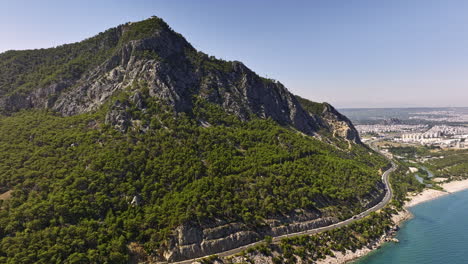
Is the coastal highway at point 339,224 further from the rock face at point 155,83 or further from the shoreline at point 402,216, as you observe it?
the rock face at point 155,83

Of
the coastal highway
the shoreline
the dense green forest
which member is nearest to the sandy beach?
the shoreline

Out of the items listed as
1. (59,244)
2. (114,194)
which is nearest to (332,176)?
(114,194)

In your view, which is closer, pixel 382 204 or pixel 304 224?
pixel 304 224

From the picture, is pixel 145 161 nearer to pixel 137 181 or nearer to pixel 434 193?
pixel 137 181

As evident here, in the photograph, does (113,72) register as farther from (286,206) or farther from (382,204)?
(382,204)

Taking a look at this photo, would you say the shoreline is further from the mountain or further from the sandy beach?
the mountain

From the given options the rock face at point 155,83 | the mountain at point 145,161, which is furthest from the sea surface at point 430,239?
the rock face at point 155,83
